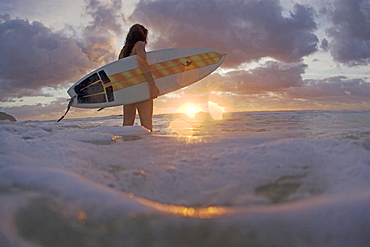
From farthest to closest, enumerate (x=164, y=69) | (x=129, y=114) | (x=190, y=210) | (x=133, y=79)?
(x=164, y=69)
(x=133, y=79)
(x=129, y=114)
(x=190, y=210)

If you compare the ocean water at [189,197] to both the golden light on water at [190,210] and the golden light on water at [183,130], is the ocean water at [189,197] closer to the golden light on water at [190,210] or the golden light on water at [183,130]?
the golden light on water at [190,210]

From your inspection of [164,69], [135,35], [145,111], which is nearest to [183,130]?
[145,111]

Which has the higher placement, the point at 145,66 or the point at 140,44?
the point at 140,44

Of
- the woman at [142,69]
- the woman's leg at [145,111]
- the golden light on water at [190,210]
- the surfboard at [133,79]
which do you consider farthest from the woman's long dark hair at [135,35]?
the golden light on water at [190,210]

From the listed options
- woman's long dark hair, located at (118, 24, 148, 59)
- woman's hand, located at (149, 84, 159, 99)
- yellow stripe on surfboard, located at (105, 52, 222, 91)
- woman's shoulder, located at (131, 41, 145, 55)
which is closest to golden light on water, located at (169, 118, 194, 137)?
woman's hand, located at (149, 84, 159, 99)

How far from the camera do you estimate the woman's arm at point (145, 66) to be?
133 inches

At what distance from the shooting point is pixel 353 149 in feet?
3.92

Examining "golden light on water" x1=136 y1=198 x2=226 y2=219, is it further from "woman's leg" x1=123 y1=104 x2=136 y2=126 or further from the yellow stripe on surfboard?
the yellow stripe on surfboard

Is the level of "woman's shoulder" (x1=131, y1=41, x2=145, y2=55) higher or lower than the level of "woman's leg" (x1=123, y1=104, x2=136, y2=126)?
higher

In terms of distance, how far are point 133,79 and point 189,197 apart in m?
3.23

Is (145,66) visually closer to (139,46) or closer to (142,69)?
(142,69)

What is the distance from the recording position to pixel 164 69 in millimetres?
4066

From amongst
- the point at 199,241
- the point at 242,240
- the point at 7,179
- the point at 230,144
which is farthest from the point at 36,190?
the point at 230,144

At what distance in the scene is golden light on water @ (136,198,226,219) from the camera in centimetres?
76
